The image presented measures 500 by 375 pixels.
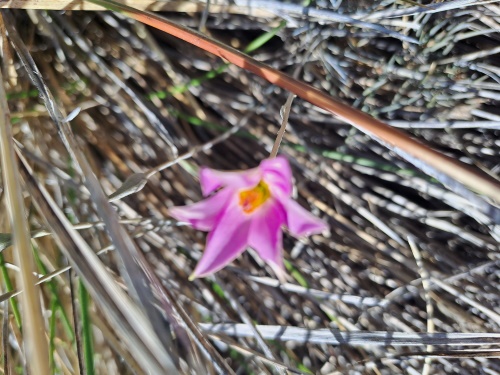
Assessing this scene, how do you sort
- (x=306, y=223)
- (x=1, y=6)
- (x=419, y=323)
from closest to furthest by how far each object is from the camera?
(x=306, y=223)
(x=1, y=6)
(x=419, y=323)

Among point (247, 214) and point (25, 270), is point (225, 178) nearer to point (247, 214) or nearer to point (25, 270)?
point (247, 214)

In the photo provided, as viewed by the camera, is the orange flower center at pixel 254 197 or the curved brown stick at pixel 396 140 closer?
the curved brown stick at pixel 396 140

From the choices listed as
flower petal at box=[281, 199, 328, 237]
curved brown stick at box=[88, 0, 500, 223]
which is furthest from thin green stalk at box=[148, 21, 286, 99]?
flower petal at box=[281, 199, 328, 237]

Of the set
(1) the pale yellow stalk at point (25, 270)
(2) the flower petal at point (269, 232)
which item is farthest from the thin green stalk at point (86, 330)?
(2) the flower petal at point (269, 232)

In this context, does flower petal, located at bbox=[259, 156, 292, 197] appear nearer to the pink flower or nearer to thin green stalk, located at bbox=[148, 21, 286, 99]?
the pink flower

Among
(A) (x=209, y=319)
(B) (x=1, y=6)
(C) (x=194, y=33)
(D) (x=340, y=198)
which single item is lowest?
(A) (x=209, y=319)

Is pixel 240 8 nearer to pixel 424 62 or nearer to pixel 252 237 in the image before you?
pixel 424 62

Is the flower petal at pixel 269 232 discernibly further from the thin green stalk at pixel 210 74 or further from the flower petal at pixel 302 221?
the thin green stalk at pixel 210 74

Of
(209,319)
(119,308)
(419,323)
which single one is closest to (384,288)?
(419,323)
